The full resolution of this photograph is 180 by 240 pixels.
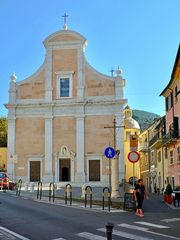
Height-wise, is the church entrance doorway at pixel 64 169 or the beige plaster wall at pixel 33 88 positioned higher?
the beige plaster wall at pixel 33 88

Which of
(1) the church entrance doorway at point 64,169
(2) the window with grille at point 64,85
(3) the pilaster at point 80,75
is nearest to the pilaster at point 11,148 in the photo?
(1) the church entrance doorway at point 64,169

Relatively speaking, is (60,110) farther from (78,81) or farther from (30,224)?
(30,224)

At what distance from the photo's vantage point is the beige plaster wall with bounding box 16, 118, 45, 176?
52594 millimetres

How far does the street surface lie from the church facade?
32.4 m

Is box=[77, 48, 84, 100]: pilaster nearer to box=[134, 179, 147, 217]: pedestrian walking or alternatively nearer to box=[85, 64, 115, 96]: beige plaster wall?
box=[85, 64, 115, 96]: beige plaster wall

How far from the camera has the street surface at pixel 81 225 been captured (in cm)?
1207

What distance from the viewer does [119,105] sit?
51500 mm

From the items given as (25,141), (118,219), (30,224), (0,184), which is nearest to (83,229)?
(30,224)

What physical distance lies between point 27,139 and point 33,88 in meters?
6.43

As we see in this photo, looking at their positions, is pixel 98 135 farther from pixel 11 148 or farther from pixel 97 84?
pixel 11 148

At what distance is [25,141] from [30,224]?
128 feet

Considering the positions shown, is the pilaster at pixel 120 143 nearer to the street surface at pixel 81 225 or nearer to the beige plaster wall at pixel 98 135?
the beige plaster wall at pixel 98 135

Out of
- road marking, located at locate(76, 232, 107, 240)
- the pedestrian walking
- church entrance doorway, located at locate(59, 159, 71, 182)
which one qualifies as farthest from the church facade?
road marking, located at locate(76, 232, 107, 240)

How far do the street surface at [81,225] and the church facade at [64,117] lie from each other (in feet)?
106
